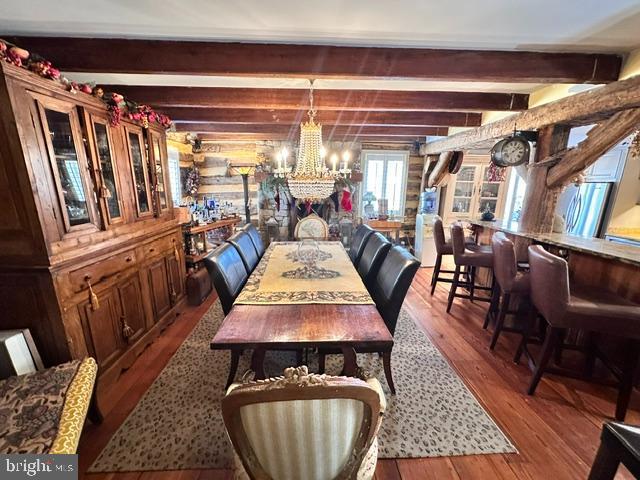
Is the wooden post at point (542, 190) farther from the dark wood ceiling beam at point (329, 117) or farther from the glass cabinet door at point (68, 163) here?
the glass cabinet door at point (68, 163)

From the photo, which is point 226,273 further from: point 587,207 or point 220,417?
point 587,207

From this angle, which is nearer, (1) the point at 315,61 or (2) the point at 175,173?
(1) the point at 315,61

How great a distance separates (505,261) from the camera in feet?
7.25

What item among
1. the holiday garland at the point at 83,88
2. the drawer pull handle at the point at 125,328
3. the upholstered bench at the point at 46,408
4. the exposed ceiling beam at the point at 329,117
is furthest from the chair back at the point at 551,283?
the holiday garland at the point at 83,88

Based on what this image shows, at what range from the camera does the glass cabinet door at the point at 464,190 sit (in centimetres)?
522

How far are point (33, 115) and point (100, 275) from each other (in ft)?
3.33

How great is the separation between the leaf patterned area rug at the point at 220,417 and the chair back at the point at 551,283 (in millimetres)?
813

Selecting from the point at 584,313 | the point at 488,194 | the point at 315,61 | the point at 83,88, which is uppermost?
the point at 315,61

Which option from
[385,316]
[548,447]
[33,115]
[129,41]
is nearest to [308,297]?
[385,316]

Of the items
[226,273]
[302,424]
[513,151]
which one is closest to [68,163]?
[226,273]

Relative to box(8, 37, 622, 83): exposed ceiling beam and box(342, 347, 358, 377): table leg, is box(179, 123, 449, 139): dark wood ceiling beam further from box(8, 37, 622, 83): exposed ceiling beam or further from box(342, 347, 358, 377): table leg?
box(342, 347, 358, 377): table leg

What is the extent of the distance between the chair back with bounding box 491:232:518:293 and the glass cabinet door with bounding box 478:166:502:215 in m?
3.58

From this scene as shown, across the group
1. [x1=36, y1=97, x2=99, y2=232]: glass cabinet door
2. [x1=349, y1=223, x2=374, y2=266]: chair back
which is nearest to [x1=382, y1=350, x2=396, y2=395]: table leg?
[x1=349, y1=223, x2=374, y2=266]: chair back

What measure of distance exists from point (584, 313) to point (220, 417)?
7.99 ft
